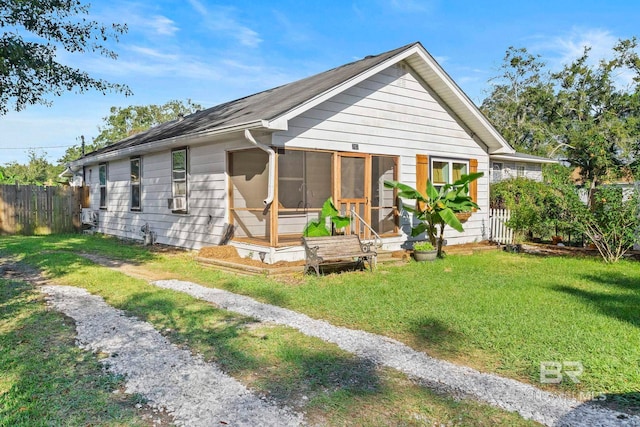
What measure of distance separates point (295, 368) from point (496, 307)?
3298 mm

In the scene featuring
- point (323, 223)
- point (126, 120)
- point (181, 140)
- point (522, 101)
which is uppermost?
point (126, 120)

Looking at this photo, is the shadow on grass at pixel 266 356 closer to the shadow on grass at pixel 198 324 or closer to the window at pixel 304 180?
the shadow on grass at pixel 198 324

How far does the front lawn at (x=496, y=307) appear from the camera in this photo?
3.94m

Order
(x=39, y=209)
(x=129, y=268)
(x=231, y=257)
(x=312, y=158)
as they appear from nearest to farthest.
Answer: (x=129, y=268)
(x=231, y=257)
(x=312, y=158)
(x=39, y=209)

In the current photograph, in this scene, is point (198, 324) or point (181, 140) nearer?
point (198, 324)

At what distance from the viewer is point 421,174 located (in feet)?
38.5

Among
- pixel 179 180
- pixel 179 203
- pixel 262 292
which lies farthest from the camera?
pixel 179 180

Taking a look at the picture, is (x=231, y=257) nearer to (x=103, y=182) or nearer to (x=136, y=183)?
(x=136, y=183)

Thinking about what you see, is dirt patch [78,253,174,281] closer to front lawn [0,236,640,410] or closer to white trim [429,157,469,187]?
front lawn [0,236,640,410]

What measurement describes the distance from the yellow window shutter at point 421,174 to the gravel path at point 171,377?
8398 mm

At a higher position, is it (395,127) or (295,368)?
(395,127)

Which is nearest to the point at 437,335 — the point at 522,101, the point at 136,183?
the point at 136,183

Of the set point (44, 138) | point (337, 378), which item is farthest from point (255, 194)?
→ point (44, 138)

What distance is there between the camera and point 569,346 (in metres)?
4.30
